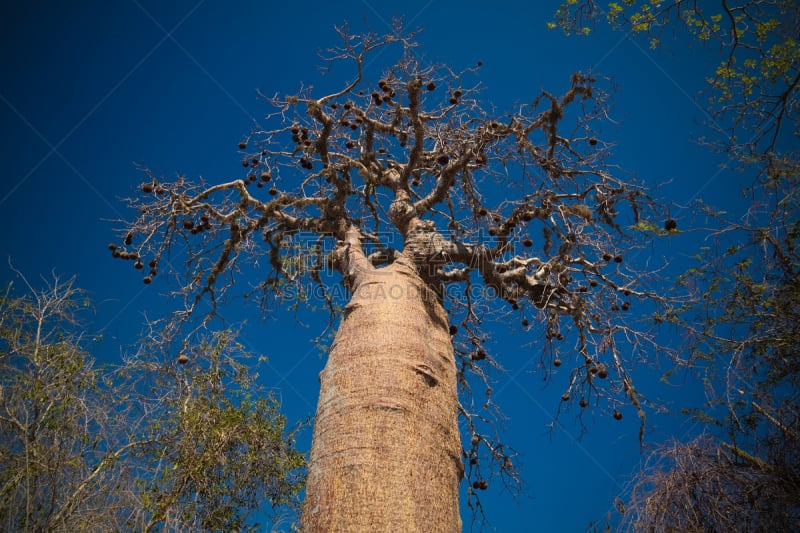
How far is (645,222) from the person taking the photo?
13.6 feet

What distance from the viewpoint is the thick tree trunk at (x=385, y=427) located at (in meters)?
2.21

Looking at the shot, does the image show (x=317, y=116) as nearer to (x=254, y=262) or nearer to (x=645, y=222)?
(x=254, y=262)

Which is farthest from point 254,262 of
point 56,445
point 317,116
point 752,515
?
point 752,515

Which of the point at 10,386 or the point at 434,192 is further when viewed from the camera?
the point at 10,386

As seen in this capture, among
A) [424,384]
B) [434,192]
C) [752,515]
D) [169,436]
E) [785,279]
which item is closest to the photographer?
[424,384]

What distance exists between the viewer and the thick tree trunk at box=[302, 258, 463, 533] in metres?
2.21

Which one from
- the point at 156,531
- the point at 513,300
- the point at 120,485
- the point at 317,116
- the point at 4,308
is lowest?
the point at 156,531

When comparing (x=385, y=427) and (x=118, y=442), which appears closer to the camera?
(x=385, y=427)

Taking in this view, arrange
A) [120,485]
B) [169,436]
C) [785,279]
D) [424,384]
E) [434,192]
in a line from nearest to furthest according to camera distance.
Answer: [424,384], [785,279], [434,192], [120,485], [169,436]

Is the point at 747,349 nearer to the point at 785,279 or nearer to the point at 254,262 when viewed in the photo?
the point at 785,279

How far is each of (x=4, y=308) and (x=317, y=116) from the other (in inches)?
151

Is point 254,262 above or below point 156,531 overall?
above

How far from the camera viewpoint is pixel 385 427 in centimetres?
247

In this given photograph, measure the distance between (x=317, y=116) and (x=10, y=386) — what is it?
12.2 feet
